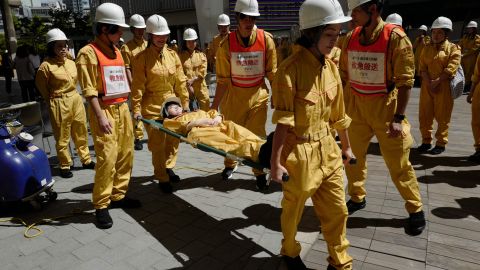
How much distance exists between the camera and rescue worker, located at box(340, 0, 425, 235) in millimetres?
3270

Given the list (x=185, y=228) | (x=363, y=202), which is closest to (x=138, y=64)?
(x=185, y=228)

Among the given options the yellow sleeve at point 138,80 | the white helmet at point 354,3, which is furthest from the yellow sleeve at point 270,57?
the yellow sleeve at point 138,80

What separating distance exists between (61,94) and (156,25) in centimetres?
228

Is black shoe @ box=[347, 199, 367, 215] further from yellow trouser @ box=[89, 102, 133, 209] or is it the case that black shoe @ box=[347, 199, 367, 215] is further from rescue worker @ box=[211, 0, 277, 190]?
yellow trouser @ box=[89, 102, 133, 209]

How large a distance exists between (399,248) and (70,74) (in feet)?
16.8

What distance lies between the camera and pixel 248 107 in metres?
4.65

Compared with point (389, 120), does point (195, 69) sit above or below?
above

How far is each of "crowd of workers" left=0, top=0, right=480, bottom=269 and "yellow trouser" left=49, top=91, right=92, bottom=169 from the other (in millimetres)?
16

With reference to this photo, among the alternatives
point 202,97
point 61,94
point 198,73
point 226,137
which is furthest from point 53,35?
point 202,97

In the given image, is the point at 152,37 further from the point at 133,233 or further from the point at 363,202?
the point at 363,202

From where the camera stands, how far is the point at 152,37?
4535mm

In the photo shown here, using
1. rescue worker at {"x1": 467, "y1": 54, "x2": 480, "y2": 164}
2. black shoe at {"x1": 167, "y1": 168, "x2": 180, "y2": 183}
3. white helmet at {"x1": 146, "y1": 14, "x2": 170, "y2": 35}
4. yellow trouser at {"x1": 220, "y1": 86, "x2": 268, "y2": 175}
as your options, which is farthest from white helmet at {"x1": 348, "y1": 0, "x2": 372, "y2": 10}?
rescue worker at {"x1": 467, "y1": 54, "x2": 480, "y2": 164}

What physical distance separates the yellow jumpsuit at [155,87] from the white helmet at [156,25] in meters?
0.27

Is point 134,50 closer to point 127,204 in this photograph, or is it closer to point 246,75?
point 246,75
